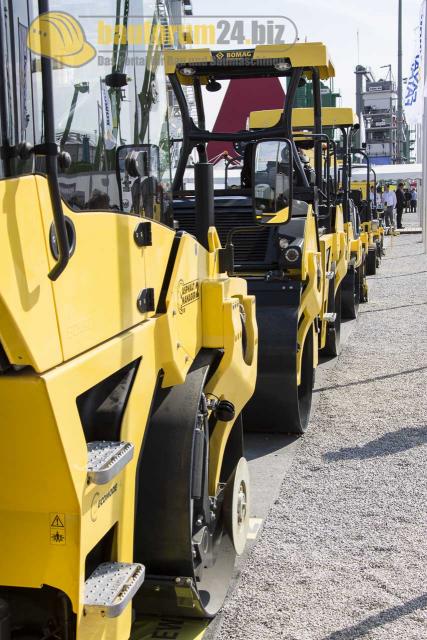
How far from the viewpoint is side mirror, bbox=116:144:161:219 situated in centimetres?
249

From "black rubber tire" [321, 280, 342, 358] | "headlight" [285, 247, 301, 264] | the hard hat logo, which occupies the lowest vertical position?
"black rubber tire" [321, 280, 342, 358]

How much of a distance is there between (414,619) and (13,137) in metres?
2.63

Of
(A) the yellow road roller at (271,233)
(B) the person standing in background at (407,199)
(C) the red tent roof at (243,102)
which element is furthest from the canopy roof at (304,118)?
(B) the person standing in background at (407,199)

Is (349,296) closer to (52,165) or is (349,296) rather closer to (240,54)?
(240,54)

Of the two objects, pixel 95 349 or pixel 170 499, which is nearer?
pixel 95 349

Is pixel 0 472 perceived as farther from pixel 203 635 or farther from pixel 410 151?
pixel 410 151

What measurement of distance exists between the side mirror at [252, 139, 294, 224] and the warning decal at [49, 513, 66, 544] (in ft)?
7.05

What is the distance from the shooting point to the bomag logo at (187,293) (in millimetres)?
2955

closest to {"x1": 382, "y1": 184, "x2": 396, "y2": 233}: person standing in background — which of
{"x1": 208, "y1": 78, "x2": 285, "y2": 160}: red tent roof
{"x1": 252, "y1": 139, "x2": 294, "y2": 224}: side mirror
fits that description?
{"x1": 208, "y1": 78, "x2": 285, "y2": 160}: red tent roof

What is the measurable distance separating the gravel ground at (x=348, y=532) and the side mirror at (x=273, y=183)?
167 centimetres

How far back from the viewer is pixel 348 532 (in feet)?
13.9

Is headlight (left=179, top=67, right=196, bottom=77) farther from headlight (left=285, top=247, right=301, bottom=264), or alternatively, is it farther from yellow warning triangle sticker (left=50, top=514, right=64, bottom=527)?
yellow warning triangle sticker (left=50, top=514, right=64, bottom=527)

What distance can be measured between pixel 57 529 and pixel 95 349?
0.48 m

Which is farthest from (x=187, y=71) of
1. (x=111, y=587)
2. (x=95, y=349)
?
(x=111, y=587)
